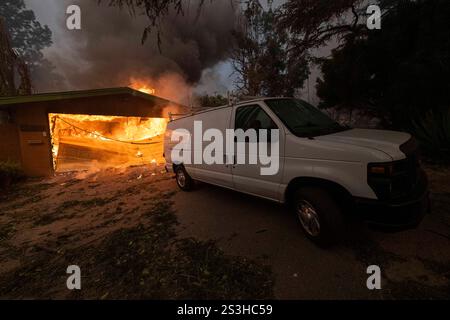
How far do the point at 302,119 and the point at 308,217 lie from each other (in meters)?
1.58

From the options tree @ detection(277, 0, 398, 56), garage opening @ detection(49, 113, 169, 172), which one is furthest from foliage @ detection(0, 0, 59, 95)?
tree @ detection(277, 0, 398, 56)

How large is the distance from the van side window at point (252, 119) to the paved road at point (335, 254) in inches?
71.6

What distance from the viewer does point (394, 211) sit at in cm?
246

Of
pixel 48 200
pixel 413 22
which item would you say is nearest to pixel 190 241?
pixel 48 200

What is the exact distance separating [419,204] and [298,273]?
1704 millimetres

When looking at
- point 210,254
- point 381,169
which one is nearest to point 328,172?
point 381,169

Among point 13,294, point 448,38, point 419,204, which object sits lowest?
point 13,294

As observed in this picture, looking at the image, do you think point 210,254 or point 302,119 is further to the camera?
point 302,119

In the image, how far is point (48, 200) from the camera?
21.8 feet

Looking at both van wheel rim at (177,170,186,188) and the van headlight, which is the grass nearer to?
the van headlight

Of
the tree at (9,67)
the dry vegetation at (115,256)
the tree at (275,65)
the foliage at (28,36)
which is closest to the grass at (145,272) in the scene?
the dry vegetation at (115,256)

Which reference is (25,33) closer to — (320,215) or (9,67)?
(9,67)
